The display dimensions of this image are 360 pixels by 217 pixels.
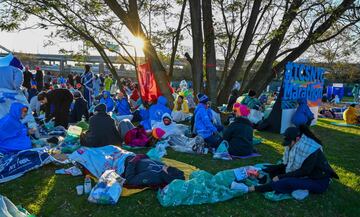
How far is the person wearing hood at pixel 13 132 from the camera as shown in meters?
6.59

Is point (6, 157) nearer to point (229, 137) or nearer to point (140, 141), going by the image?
point (140, 141)

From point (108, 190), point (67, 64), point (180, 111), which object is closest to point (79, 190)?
point (108, 190)

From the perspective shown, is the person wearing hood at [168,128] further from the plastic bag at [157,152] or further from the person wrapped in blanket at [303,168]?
the person wrapped in blanket at [303,168]

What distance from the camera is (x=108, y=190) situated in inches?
191

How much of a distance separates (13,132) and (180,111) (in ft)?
22.8

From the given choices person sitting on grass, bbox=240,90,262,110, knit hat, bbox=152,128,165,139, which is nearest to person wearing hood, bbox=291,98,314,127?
person sitting on grass, bbox=240,90,262,110

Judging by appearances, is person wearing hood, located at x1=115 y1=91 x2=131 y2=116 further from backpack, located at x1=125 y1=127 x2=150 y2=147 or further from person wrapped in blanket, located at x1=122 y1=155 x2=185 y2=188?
person wrapped in blanket, located at x1=122 y1=155 x2=185 y2=188

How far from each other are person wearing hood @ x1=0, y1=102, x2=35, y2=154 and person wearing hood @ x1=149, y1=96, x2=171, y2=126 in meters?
4.14

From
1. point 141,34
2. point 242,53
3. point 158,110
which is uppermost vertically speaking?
point 141,34

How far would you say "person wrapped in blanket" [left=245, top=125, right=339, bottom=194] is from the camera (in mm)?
5238

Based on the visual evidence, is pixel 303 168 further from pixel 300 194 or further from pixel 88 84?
pixel 88 84

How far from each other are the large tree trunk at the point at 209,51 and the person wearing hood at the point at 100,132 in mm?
4722

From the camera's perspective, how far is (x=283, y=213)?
4.76 metres

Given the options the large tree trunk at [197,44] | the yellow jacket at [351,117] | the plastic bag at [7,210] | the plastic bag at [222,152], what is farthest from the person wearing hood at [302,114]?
the plastic bag at [7,210]
